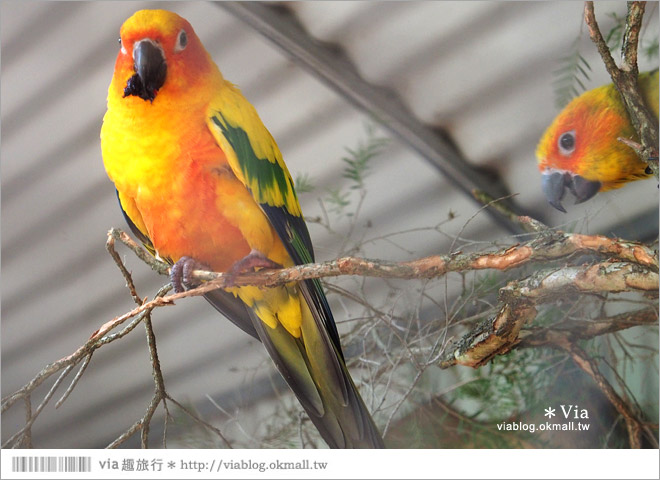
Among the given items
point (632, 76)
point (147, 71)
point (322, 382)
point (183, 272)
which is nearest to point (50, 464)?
point (183, 272)

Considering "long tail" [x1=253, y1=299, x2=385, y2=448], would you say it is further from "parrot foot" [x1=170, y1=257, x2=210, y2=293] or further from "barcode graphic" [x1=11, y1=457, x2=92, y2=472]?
"barcode graphic" [x1=11, y1=457, x2=92, y2=472]

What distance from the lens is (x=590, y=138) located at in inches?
54.1

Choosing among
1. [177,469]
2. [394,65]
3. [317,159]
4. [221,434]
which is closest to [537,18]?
[394,65]

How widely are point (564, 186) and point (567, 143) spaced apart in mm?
115

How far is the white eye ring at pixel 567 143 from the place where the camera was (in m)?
1.35

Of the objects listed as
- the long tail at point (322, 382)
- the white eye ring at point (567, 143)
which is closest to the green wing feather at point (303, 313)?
the long tail at point (322, 382)

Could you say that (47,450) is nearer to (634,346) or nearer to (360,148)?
(360,148)

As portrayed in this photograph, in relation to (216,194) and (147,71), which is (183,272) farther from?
(147,71)

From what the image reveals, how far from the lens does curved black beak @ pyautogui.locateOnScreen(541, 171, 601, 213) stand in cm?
131

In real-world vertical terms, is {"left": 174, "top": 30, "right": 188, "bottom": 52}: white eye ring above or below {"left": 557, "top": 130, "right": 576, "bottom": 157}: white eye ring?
above

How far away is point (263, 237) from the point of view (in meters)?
1.25

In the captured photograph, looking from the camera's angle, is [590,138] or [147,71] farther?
[590,138]

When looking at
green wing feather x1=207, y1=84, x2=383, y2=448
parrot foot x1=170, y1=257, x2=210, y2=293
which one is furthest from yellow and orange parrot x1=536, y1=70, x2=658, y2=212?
parrot foot x1=170, y1=257, x2=210, y2=293

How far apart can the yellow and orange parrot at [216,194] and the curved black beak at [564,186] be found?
575mm
